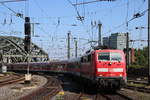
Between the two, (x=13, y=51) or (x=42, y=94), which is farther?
(x=13, y=51)

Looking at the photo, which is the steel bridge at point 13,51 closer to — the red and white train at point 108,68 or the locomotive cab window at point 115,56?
the red and white train at point 108,68

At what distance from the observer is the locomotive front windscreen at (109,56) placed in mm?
20906

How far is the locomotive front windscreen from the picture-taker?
20.9 metres

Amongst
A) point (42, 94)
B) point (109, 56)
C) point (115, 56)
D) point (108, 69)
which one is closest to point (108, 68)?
point (108, 69)

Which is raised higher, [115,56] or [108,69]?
[115,56]

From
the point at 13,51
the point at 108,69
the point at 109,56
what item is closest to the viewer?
the point at 108,69

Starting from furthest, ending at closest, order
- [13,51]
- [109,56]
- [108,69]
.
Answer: [13,51] → [109,56] → [108,69]

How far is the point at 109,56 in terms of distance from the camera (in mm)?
20953

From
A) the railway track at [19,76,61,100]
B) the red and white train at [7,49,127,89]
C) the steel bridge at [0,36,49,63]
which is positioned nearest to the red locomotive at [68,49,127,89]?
the red and white train at [7,49,127,89]

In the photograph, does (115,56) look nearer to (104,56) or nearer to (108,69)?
(104,56)

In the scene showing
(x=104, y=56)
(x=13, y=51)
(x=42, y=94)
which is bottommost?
(x=42, y=94)

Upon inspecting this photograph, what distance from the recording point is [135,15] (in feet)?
87.4

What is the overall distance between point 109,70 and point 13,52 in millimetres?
129405

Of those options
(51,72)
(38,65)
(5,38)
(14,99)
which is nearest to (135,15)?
(14,99)
